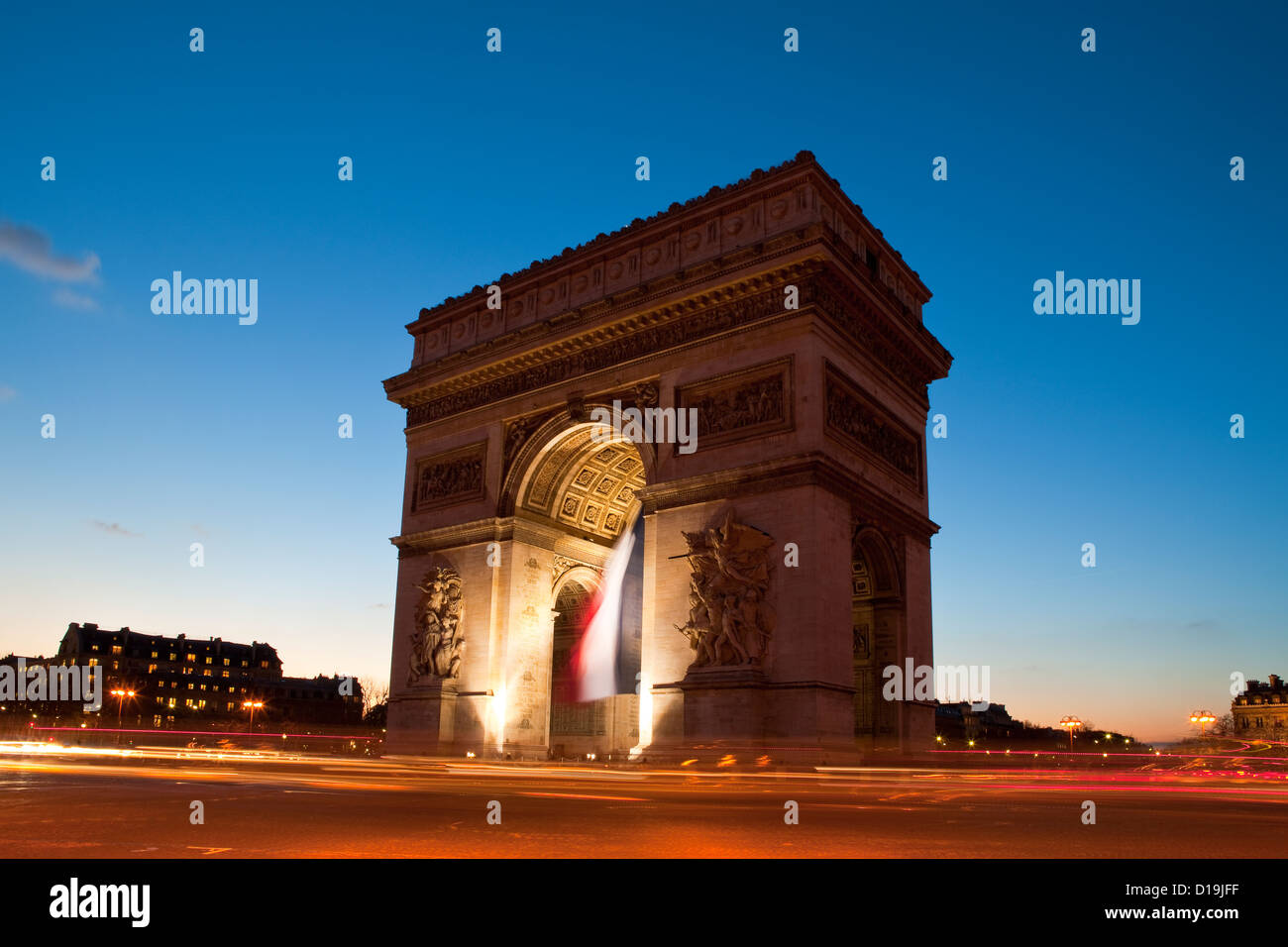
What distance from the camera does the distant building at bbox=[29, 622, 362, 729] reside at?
92500 mm

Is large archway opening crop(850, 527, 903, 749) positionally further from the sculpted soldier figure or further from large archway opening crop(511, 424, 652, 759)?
the sculpted soldier figure

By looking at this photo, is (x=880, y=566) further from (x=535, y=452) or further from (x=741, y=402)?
(x=535, y=452)

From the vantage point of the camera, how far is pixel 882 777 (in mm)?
18562

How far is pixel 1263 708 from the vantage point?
111000mm

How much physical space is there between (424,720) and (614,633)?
21.6 feet

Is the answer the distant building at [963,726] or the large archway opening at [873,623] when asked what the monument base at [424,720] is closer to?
the large archway opening at [873,623]

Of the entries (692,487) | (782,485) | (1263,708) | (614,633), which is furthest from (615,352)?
(1263,708)

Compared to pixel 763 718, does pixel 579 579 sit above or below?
above

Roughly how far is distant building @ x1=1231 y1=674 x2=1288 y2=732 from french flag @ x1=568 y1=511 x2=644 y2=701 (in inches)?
4089

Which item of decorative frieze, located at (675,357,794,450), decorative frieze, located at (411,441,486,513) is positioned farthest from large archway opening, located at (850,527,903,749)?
decorative frieze, located at (411,441,486,513)

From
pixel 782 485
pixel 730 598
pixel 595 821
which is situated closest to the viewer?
pixel 595 821

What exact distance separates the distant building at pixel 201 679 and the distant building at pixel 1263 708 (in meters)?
97.7
